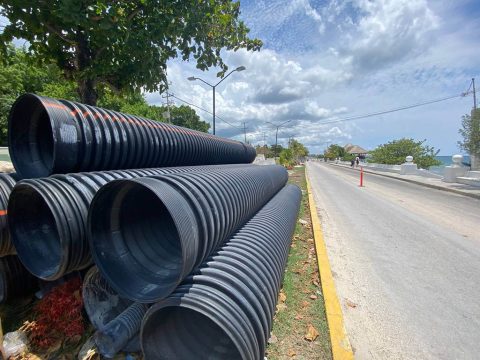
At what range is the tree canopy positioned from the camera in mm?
7273

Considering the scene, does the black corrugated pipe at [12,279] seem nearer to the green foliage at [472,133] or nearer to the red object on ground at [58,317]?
the red object on ground at [58,317]

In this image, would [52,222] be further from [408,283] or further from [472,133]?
[472,133]

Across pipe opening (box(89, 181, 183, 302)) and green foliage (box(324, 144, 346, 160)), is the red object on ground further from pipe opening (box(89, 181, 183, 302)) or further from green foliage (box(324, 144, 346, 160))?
green foliage (box(324, 144, 346, 160))

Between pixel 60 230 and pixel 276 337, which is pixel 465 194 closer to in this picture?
pixel 276 337

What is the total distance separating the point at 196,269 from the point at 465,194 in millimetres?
17068

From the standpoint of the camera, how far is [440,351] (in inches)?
109

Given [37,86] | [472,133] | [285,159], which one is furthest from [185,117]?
[472,133]

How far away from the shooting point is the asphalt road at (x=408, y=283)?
290 centimetres

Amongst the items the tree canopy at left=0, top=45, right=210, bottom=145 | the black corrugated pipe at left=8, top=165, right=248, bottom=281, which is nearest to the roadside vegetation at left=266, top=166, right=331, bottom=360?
the black corrugated pipe at left=8, top=165, right=248, bottom=281

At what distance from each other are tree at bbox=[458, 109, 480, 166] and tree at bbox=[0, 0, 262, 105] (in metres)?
17.4

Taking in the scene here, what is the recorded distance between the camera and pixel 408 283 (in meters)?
4.21

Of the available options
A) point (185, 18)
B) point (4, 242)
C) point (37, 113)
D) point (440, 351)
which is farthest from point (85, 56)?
point (440, 351)

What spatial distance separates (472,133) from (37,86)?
3903 centimetres

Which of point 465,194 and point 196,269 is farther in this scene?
point 465,194
